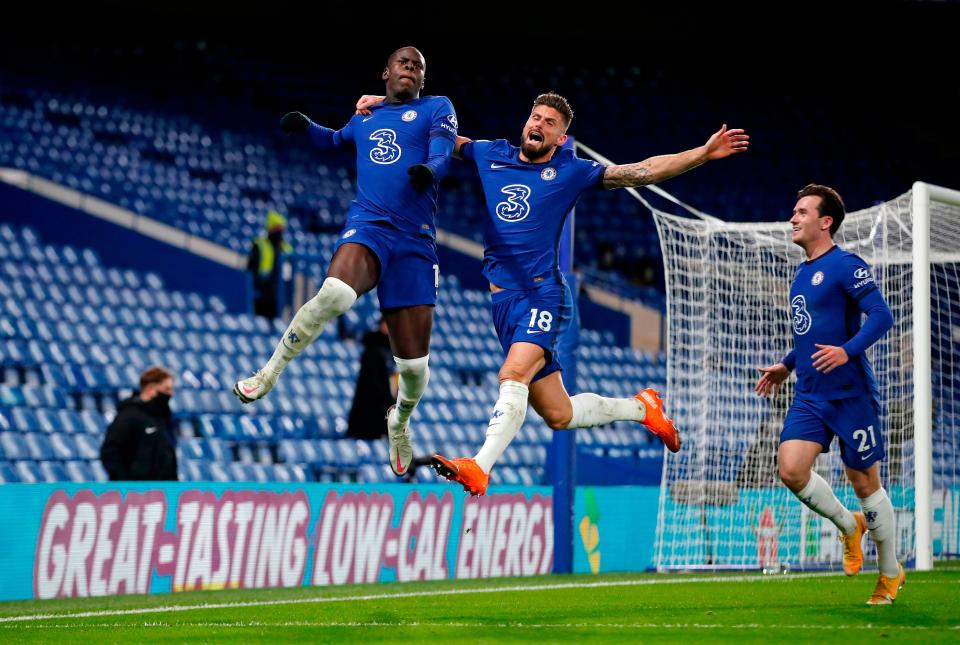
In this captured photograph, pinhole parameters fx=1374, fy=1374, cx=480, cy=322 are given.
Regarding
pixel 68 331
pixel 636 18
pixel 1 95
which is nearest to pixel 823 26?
pixel 636 18

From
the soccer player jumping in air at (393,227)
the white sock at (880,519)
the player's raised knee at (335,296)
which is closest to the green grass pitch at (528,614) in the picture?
the white sock at (880,519)

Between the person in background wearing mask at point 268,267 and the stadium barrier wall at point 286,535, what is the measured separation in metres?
5.31

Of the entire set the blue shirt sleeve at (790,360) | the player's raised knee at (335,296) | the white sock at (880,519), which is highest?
the player's raised knee at (335,296)

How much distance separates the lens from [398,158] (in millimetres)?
7230

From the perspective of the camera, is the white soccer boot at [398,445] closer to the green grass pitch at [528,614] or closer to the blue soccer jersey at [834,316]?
the green grass pitch at [528,614]

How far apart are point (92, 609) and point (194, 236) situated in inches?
441

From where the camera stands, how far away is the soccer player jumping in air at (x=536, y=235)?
22.6 ft

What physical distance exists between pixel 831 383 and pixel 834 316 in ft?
1.16

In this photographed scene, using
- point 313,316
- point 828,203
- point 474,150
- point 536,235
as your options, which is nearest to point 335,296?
point 313,316

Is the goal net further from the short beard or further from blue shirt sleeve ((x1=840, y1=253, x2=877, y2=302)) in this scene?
the short beard

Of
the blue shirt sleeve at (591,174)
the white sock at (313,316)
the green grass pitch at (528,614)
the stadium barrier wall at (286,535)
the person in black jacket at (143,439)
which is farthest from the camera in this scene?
the person in black jacket at (143,439)

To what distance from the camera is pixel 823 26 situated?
82.8 ft

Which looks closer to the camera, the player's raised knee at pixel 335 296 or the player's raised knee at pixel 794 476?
the player's raised knee at pixel 335 296

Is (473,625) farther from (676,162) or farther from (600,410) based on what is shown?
(676,162)
